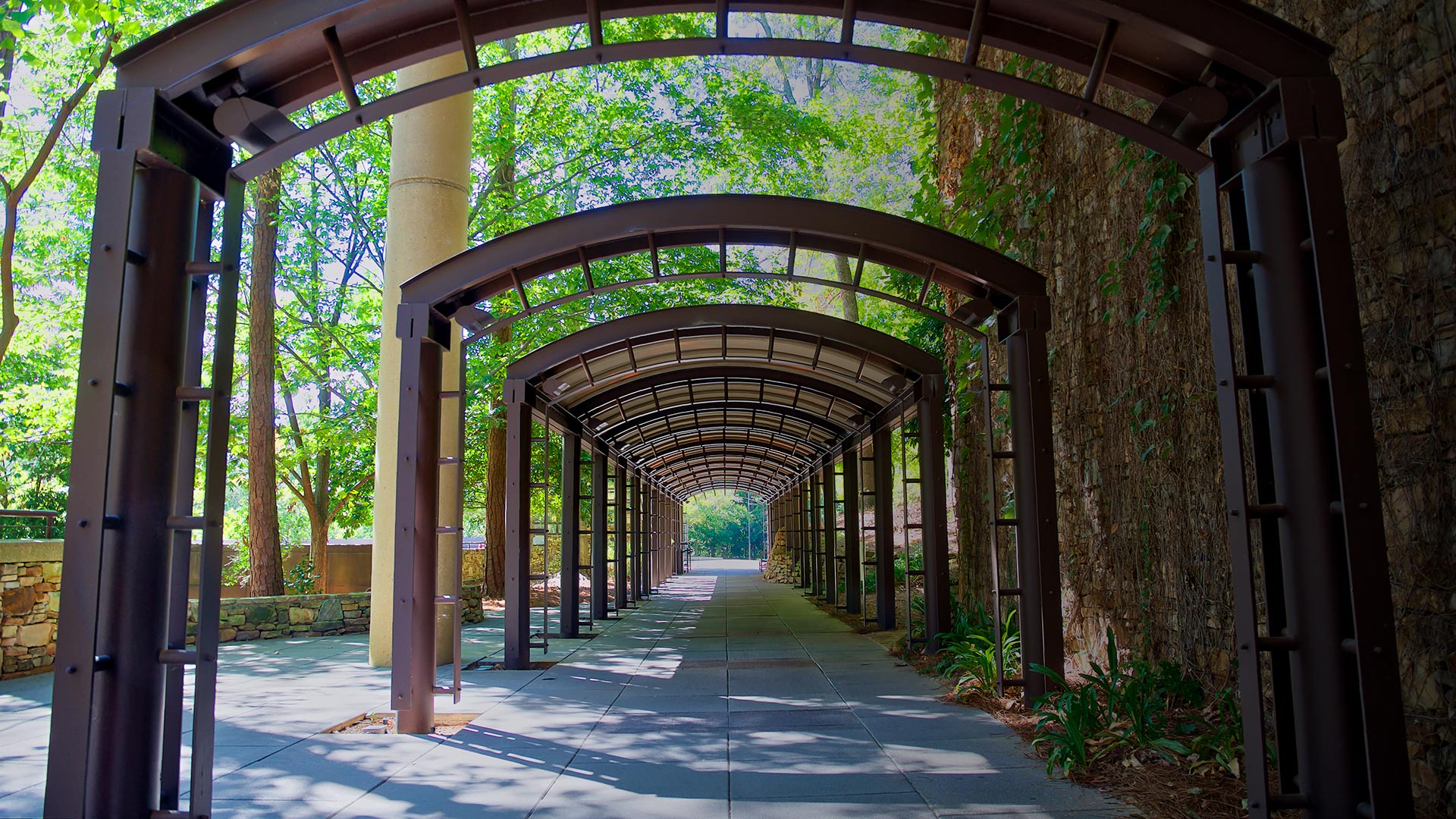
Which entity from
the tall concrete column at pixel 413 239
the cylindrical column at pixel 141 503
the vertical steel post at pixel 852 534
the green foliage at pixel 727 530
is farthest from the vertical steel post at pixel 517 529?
the green foliage at pixel 727 530

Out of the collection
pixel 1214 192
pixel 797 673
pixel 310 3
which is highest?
pixel 310 3

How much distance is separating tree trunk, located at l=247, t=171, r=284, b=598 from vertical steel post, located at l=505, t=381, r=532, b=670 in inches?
248

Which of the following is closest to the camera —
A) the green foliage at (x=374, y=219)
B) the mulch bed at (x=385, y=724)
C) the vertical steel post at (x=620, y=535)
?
the mulch bed at (x=385, y=724)

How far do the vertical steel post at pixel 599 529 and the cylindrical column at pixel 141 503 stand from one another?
10.00 m

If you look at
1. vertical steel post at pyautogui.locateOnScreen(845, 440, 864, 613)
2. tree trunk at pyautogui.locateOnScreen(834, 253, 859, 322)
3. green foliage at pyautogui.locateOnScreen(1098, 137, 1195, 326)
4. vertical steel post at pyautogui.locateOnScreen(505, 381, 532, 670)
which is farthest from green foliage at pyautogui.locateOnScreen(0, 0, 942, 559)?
green foliage at pyautogui.locateOnScreen(1098, 137, 1195, 326)

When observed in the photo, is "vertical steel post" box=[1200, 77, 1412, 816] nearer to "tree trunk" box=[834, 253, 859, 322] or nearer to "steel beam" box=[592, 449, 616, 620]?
"steel beam" box=[592, 449, 616, 620]

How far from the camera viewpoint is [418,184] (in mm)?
10250

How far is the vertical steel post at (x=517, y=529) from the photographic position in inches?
358

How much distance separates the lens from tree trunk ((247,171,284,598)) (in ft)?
45.6

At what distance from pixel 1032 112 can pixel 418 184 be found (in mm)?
6366

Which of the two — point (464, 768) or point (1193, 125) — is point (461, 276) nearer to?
point (464, 768)

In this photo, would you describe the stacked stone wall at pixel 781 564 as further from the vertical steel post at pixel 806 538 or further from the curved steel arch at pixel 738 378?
the curved steel arch at pixel 738 378

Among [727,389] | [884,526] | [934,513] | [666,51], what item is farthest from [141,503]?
[727,389]

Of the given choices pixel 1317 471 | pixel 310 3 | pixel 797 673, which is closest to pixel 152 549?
pixel 310 3
